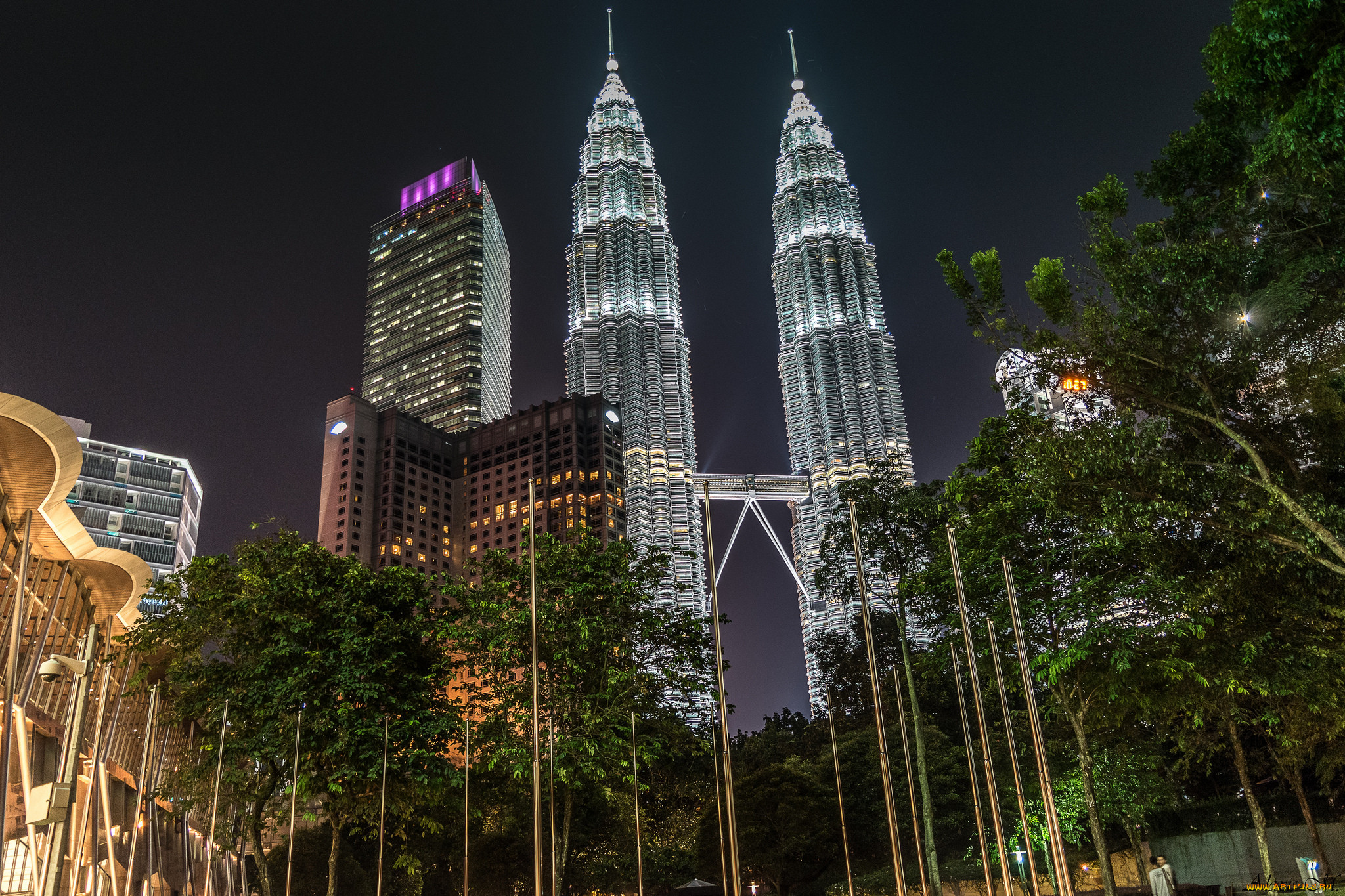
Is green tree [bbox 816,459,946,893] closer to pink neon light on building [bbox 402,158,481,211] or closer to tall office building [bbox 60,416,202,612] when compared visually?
tall office building [bbox 60,416,202,612]

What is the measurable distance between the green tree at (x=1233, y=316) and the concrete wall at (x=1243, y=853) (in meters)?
15.5

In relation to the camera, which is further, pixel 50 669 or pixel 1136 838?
pixel 1136 838

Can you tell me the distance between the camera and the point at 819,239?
85.9m

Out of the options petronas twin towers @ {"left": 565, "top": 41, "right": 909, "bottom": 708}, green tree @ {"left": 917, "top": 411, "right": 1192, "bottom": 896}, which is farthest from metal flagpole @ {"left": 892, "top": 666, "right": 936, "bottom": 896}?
petronas twin towers @ {"left": 565, "top": 41, "right": 909, "bottom": 708}

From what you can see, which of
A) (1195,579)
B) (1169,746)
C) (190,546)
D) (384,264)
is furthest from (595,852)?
(384,264)

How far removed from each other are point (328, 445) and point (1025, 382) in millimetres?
81402

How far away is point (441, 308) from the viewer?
135875 millimetres

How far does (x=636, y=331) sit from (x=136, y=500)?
150ft

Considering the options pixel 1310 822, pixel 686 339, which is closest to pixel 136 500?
pixel 686 339

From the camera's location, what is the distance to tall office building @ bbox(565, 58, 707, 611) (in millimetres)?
84750

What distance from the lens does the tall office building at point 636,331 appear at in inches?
3337

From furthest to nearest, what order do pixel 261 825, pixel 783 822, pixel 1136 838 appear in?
pixel 783 822 → pixel 1136 838 → pixel 261 825

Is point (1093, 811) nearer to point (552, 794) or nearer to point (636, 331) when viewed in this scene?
point (552, 794)

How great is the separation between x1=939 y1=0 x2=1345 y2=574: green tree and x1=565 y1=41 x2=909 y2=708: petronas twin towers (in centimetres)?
5708
